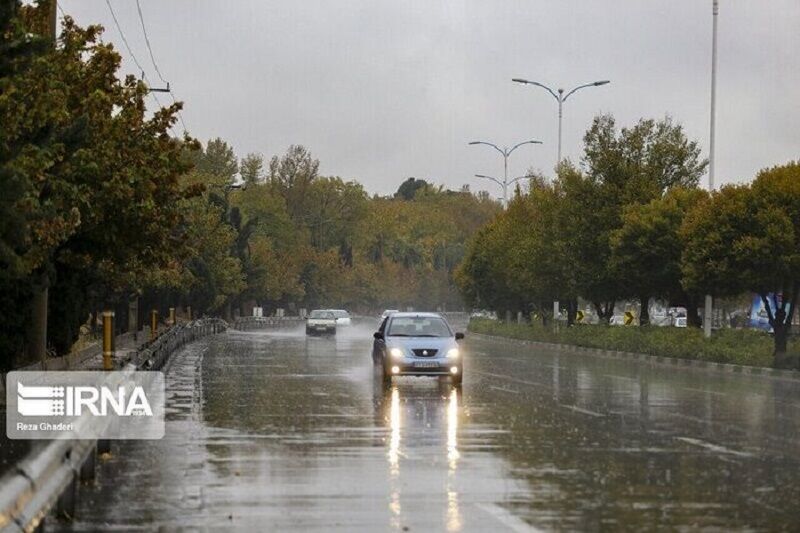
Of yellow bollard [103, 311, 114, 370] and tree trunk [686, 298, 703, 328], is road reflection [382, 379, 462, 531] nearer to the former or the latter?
yellow bollard [103, 311, 114, 370]

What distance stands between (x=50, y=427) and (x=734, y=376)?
93.9 feet

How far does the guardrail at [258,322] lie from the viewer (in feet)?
346

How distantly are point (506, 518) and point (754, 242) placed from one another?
33.6 m

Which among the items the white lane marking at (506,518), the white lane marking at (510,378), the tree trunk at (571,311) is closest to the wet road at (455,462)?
the white lane marking at (506,518)

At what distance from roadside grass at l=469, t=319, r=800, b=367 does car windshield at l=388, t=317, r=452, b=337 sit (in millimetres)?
13685

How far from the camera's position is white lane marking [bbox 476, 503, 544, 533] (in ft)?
37.0

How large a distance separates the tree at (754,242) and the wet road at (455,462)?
1285 cm

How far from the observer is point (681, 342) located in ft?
168

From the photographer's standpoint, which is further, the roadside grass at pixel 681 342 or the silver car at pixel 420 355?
the roadside grass at pixel 681 342

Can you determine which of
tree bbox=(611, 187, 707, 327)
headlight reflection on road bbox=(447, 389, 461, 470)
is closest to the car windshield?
headlight reflection on road bbox=(447, 389, 461, 470)

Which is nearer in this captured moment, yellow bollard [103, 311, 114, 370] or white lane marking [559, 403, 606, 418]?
yellow bollard [103, 311, 114, 370]

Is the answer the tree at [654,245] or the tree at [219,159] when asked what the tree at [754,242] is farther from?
the tree at [219,159]

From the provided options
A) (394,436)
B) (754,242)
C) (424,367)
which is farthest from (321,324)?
(394,436)

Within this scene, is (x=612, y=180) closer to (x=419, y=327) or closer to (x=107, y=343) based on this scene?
(x=419, y=327)
